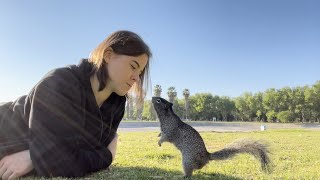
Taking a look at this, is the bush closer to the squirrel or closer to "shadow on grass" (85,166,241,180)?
the squirrel

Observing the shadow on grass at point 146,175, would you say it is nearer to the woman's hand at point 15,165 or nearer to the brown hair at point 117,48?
the woman's hand at point 15,165

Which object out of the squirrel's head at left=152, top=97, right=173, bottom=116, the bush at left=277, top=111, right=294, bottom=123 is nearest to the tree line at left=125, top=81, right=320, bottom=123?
the bush at left=277, top=111, right=294, bottom=123

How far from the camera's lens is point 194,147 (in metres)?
3.97

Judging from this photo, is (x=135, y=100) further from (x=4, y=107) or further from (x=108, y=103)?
(x=4, y=107)

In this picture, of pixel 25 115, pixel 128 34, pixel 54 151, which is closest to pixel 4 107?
pixel 25 115

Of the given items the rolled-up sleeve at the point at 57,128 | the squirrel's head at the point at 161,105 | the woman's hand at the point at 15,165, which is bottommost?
the woman's hand at the point at 15,165

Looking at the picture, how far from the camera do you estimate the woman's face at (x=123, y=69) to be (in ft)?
9.00

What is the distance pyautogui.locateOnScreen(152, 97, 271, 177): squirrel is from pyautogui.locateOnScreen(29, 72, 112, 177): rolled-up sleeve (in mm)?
1426

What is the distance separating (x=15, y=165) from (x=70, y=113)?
0.51 metres

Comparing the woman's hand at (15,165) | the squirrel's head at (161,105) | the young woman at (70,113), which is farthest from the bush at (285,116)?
the woman's hand at (15,165)

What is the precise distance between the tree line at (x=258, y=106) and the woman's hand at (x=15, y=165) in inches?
2774

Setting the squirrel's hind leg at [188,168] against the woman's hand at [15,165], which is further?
the squirrel's hind leg at [188,168]

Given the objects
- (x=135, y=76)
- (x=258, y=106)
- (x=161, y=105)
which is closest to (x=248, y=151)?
(x=161, y=105)

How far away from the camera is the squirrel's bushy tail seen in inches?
157
